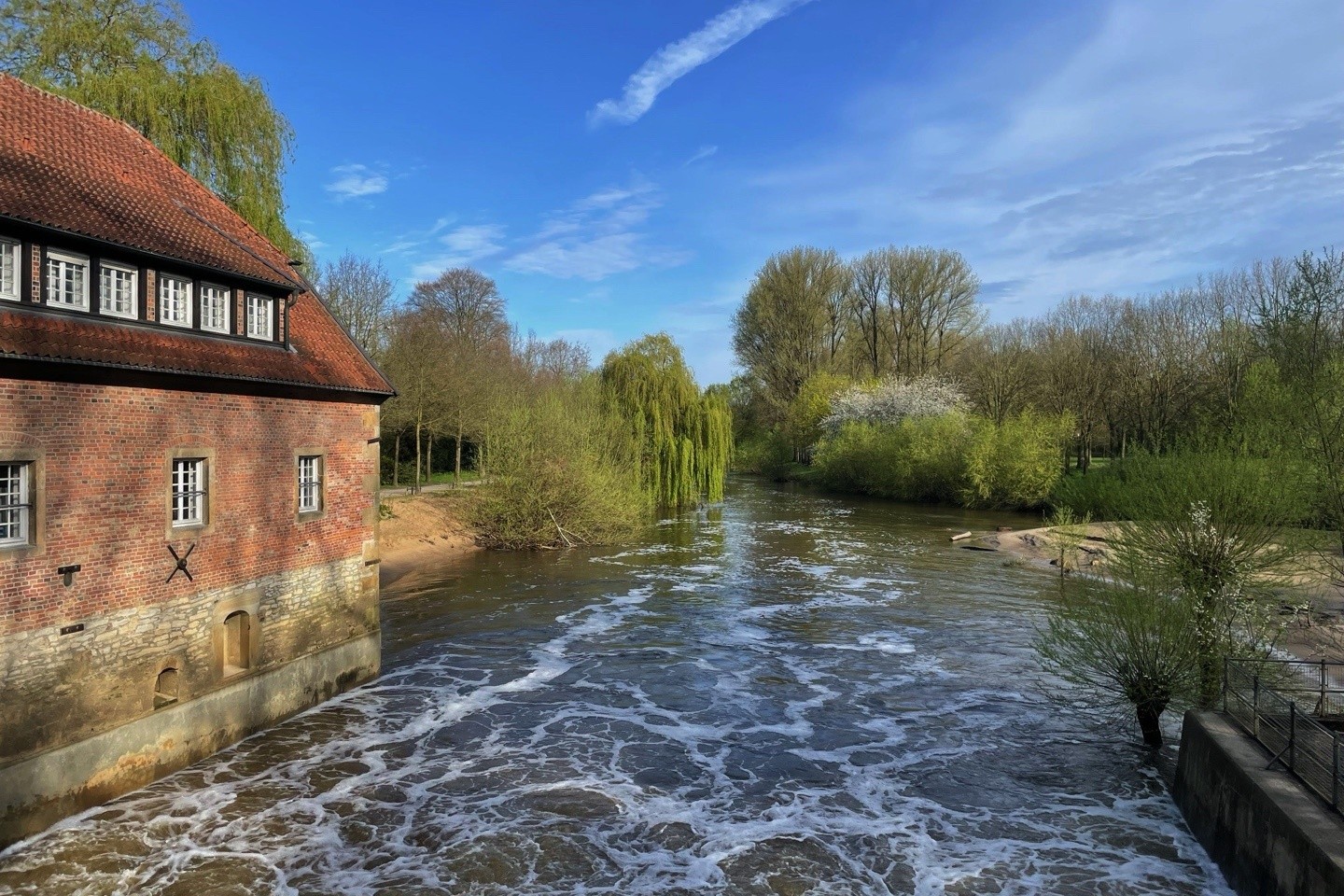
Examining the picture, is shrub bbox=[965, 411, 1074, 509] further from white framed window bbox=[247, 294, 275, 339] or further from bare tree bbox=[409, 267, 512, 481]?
white framed window bbox=[247, 294, 275, 339]

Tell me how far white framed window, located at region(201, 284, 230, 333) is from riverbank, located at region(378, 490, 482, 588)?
1345 cm

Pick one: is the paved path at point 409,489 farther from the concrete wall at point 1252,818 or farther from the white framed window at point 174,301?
the concrete wall at point 1252,818

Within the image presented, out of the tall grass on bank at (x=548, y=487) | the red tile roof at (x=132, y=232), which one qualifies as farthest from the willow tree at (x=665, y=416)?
the red tile roof at (x=132, y=232)

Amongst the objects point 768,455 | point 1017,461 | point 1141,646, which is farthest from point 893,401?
Result: point 1141,646

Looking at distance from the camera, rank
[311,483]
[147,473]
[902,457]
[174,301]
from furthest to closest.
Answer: [902,457] → [311,483] → [174,301] → [147,473]

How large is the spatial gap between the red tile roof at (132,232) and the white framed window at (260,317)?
0.24 metres

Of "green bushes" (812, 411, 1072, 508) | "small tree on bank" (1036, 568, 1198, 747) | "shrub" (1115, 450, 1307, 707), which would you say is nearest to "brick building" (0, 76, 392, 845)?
"small tree on bank" (1036, 568, 1198, 747)

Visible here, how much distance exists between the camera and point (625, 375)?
3622cm

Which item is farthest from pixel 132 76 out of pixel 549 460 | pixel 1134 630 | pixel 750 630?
pixel 1134 630

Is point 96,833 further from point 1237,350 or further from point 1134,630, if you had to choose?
point 1237,350

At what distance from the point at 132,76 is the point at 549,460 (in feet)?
49.1

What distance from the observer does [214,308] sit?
35.8 ft

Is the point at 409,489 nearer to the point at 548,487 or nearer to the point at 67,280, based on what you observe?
the point at 548,487

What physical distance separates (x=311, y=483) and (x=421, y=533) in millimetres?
15453
